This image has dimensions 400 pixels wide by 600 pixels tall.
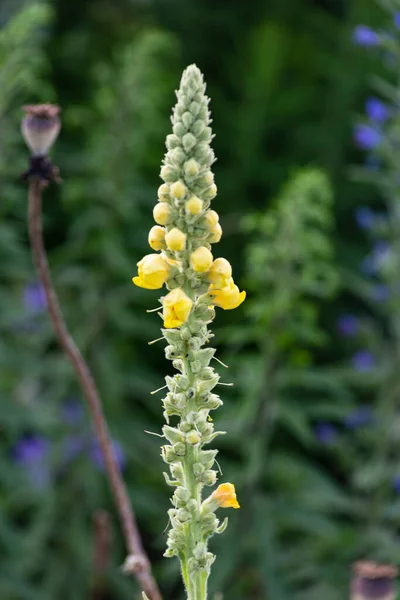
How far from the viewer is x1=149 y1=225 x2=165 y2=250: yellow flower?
4.19 feet

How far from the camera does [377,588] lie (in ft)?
7.04

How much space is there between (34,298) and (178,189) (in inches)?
134

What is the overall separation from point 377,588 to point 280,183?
12.1ft

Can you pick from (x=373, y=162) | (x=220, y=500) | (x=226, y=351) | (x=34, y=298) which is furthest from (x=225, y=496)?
(x=226, y=351)

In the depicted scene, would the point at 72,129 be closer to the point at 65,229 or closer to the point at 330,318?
the point at 65,229

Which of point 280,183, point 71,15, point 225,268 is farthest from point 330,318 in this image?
point 225,268

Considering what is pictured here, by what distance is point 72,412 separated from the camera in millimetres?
4305

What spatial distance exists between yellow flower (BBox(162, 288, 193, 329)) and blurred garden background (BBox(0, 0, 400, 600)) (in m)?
1.64

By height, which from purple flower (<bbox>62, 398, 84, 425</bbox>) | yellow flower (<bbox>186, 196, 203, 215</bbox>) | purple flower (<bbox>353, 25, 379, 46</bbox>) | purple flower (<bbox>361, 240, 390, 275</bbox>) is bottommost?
yellow flower (<bbox>186, 196, 203, 215</bbox>)

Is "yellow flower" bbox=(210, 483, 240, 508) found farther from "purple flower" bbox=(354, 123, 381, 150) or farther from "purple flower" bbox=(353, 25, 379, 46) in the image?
"purple flower" bbox=(353, 25, 379, 46)

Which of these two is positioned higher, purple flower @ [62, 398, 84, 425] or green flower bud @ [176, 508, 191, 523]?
purple flower @ [62, 398, 84, 425]

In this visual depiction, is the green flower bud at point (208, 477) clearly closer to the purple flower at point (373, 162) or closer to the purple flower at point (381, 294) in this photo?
the purple flower at point (381, 294)

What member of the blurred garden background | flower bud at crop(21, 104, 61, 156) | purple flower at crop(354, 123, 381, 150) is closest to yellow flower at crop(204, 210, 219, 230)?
flower bud at crop(21, 104, 61, 156)

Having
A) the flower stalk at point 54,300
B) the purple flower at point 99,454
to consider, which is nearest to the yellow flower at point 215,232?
the flower stalk at point 54,300
